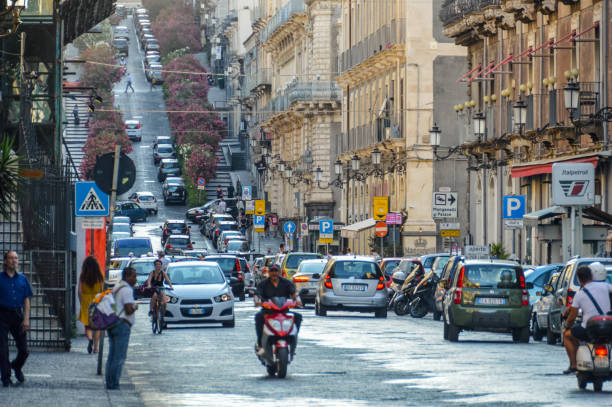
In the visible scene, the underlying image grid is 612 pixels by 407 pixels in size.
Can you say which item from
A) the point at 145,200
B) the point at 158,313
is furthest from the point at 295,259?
the point at 145,200

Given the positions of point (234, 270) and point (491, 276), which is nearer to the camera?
point (491, 276)

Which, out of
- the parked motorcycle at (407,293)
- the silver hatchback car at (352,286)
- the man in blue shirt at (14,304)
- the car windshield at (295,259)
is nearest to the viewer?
the man in blue shirt at (14,304)

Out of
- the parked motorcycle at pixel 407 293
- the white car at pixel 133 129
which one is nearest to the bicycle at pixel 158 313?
the parked motorcycle at pixel 407 293

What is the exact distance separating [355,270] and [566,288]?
515 inches

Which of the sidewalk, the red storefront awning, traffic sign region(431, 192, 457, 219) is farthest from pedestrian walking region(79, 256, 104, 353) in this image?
traffic sign region(431, 192, 457, 219)

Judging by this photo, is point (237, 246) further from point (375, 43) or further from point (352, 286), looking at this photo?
point (352, 286)

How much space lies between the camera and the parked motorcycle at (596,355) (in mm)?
17891

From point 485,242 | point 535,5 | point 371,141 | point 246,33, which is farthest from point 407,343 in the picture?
point 246,33

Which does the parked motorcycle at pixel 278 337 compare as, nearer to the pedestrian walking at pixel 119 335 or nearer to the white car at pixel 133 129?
the pedestrian walking at pixel 119 335

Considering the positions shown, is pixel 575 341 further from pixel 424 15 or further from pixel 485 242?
pixel 424 15

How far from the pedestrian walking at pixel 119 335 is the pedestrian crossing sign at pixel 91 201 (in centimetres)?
684

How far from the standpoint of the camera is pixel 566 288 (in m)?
25.7

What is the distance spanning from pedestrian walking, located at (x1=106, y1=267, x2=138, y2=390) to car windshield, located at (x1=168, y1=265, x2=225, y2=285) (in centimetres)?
1510

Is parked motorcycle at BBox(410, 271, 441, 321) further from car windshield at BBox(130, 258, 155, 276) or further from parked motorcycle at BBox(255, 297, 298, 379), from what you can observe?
parked motorcycle at BBox(255, 297, 298, 379)
